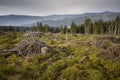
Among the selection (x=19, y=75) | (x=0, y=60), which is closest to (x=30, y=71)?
(x=19, y=75)

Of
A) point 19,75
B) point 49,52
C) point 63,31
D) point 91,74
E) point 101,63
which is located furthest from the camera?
point 63,31

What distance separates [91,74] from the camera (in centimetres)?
1327

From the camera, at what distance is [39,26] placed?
335ft

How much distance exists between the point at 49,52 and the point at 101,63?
668 cm

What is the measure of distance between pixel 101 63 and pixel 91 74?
8.90 ft

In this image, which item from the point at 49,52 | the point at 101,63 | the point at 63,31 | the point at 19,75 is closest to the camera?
the point at 19,75

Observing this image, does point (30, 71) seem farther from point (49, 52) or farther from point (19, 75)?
point (49, 52)

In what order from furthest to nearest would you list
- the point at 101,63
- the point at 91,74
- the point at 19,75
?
the point at 101,63 < the point at 19,75 < the point at 91,74

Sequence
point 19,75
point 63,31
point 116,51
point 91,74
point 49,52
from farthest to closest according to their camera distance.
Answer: point 63,31 < point 49,52 < point 116,51 < point 19,75 < point 91,74

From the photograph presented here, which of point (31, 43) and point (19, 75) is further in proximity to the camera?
point (31, 43)

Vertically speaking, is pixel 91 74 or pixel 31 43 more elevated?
pixel 31 43

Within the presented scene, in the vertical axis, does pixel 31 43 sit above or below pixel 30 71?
above

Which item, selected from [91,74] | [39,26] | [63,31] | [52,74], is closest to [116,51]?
[91,74]

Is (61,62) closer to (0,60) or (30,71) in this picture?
(30,71)
